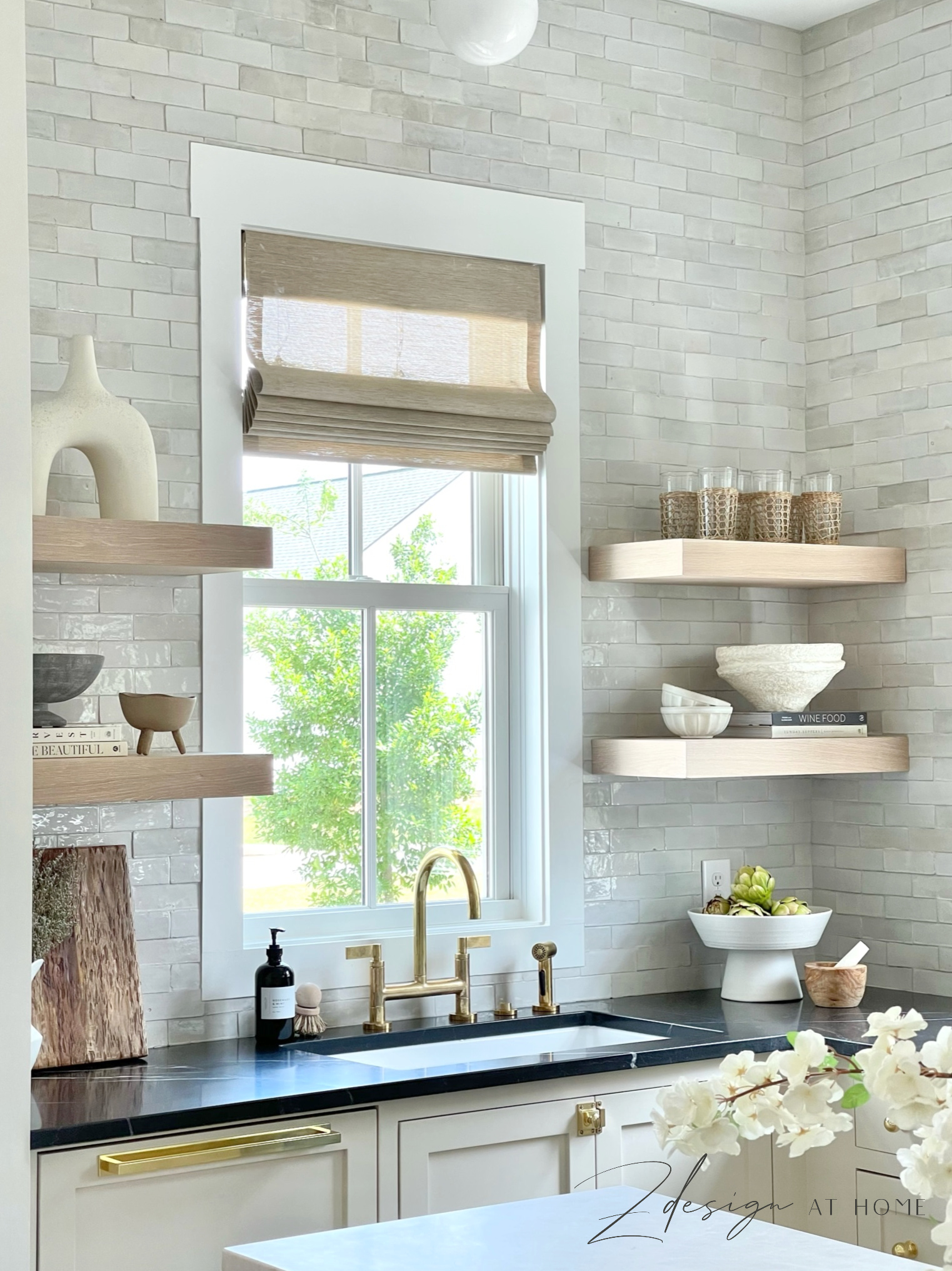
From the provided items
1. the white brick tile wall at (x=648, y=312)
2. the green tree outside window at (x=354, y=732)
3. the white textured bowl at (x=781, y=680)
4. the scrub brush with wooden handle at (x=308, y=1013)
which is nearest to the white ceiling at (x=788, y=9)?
the white brick tile wall at (x=648, y=312)

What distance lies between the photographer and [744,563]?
3.57m

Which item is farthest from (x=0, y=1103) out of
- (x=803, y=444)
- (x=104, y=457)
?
(x=803, y=444)

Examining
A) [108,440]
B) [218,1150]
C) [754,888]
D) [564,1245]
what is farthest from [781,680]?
[564,1245]

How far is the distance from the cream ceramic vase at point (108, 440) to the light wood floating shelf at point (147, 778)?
0.46 metres

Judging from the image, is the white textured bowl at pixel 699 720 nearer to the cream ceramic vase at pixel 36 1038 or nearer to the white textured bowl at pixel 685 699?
the white textured bowl at pixel 685 699

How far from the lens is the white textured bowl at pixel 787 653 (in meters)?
3.61

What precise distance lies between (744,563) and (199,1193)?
6.22 ft

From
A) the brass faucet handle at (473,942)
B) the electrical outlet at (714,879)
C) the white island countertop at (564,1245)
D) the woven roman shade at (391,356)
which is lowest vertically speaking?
the white island countertop at (564,1245)

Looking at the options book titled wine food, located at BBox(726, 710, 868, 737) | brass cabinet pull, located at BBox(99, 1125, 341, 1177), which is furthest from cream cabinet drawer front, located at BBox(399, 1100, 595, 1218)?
book titled wine food, located at BBox(726, 710, 868, 737)

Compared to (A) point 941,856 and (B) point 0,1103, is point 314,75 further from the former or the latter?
(B) point 0,1103

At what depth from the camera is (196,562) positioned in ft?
9.30

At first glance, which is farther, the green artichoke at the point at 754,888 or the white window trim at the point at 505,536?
the green artichoke at the point at 754,888

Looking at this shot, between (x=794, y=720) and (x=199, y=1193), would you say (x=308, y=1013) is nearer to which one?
(x=199, y=1193)

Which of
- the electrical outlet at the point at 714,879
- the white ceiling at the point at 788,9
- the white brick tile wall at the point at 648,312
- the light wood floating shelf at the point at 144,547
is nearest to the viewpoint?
the light wood floating shelf at the point at 144,547
